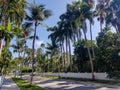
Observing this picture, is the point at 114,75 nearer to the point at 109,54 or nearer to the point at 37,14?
the point at 109,54

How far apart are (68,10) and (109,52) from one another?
1691 centimetres

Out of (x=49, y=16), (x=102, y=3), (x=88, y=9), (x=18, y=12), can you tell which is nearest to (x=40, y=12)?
(x=49, y=16)

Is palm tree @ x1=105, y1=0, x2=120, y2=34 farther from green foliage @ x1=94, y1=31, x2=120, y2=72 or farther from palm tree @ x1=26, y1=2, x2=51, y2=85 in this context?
palm tree @ x1=26, y1=2, x2=51, y2=85

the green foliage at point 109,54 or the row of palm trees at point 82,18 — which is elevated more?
the row of palm trees at point 82,18

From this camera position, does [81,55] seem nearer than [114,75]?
No

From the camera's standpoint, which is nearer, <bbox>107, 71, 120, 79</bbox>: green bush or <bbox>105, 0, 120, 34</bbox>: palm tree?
<bbox>107, 71, 120, 79</bbox>: green bush

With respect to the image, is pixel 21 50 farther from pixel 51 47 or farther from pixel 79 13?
pixel 79 13

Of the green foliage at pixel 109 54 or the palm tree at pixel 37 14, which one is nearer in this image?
the palm tree at pixel 37 14

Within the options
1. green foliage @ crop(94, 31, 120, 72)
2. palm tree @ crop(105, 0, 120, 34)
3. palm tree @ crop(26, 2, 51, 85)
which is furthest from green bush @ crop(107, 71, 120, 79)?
palm tree @ crop(26, 2, 51, 85)

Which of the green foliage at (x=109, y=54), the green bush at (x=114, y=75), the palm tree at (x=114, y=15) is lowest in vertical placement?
the green bush at (x=114, y=75)

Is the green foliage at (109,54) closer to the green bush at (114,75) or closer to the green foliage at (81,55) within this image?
the green bush at (114,75)

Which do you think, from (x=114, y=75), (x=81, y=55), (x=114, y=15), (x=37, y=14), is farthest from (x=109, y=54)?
(x=81, y=55)

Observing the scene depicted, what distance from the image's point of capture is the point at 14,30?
12.9 metres

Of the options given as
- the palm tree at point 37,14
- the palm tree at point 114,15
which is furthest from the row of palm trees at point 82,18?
the palm tree at point 37,14
